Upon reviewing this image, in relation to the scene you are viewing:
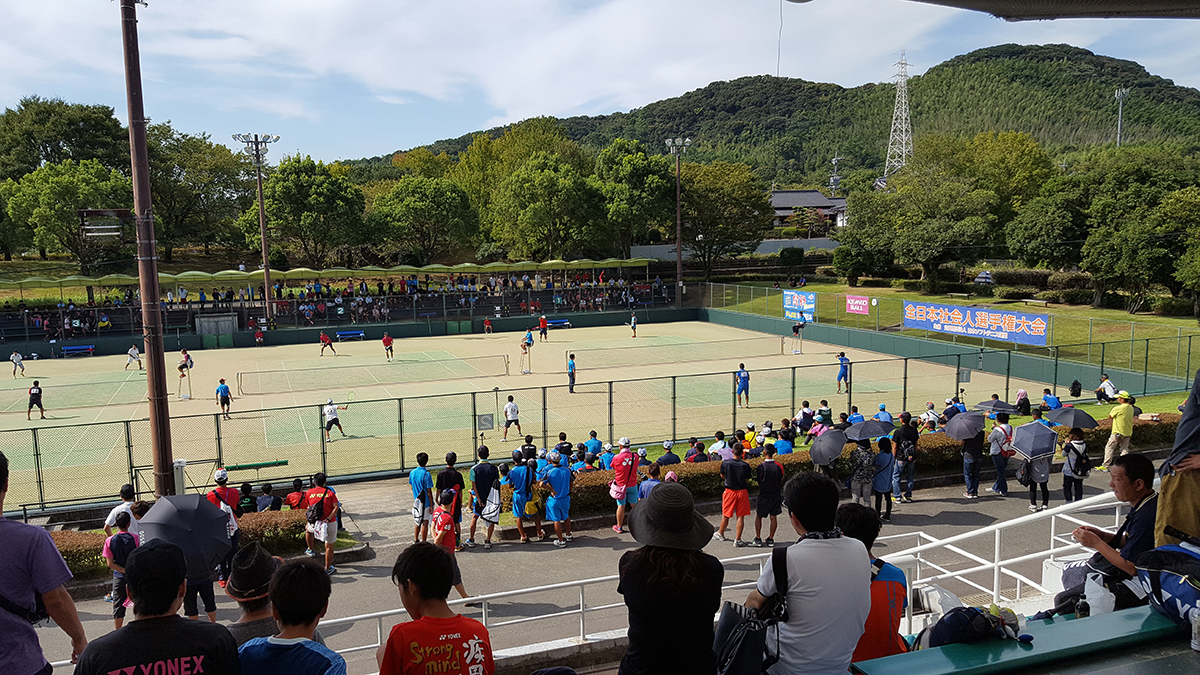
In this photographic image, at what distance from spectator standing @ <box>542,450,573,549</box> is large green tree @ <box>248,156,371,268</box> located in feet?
163

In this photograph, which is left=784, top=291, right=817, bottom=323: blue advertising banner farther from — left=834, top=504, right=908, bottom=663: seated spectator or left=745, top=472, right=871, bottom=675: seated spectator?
left=745, top=472, right=871, bottom=675: seated spectator

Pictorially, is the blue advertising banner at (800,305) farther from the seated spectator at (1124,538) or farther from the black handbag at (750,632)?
the black handbag at (750,632)

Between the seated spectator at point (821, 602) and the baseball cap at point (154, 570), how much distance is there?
8.10 feet

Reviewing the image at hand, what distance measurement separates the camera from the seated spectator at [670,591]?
3.38m

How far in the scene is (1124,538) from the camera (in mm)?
4512

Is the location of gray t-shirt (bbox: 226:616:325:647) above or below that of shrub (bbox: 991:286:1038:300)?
above

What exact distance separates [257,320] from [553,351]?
1832cm

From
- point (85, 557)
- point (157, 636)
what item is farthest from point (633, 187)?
point (157, 636)

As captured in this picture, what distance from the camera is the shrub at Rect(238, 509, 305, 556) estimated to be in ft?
40.9

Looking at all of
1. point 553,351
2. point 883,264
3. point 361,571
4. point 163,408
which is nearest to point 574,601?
point 361,571

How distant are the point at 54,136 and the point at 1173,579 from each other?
3279 inches

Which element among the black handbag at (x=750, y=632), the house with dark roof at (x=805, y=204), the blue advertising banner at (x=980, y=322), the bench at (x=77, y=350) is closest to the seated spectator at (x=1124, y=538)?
the black handbag at (x=750, y=632)

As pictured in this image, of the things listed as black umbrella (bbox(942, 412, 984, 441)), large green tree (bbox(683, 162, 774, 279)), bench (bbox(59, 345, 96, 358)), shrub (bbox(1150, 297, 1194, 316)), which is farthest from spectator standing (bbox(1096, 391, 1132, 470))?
large green tree (bbox(683, 162, 774, 279))

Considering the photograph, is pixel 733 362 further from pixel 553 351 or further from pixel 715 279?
pixel 715 279
